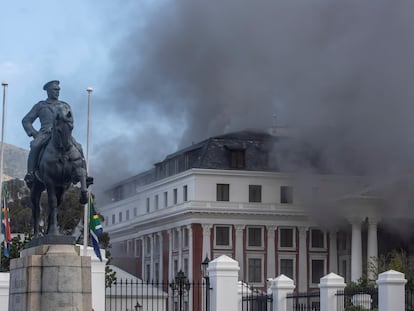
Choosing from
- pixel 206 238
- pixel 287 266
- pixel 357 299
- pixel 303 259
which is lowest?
pixel 357 299

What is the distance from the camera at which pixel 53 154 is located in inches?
850

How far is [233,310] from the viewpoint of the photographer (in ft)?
99.6

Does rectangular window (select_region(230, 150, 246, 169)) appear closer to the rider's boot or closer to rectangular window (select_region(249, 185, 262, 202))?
rectangular window (select_region(249, 185, 262, 202))

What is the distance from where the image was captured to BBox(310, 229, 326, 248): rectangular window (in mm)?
96375

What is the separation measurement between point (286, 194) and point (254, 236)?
469cm

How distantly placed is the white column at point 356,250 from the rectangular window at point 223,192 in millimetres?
11324

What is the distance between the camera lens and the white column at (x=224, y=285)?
98.6ft

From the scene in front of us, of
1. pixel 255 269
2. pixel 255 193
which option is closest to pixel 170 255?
pixel 255 269

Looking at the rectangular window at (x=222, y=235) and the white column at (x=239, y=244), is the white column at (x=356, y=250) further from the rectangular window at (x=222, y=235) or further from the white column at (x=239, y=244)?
the rectangular window at (x=222, y=235)

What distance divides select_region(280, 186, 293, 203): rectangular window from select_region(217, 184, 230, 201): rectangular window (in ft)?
15.9

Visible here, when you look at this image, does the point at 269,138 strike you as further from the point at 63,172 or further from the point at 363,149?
the point at 63,172

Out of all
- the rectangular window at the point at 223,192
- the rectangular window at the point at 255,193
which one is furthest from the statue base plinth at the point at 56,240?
the rectangular window at the point at 255,193

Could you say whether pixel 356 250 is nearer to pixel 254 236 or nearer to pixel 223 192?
pixel 254 236

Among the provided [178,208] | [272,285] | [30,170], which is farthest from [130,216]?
[30,170]
